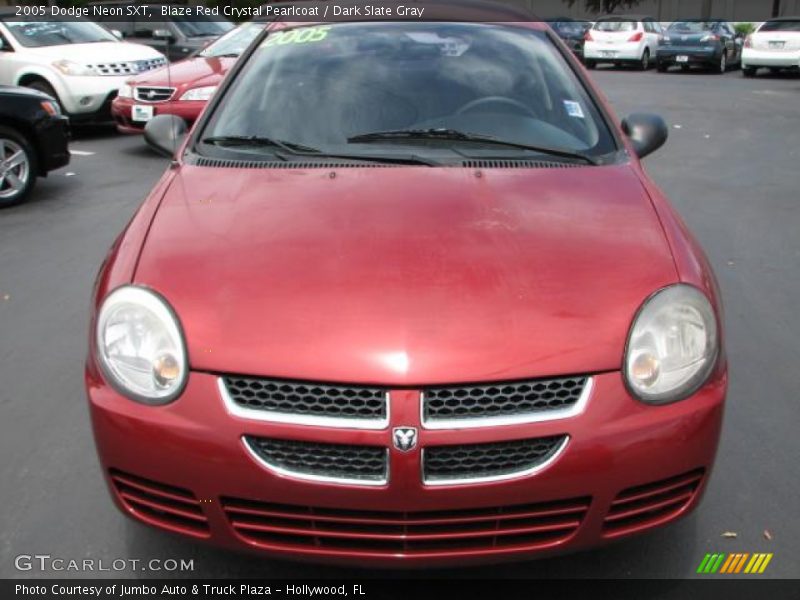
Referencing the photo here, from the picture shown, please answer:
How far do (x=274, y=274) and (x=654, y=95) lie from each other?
14809 mm

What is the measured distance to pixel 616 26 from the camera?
23000mm

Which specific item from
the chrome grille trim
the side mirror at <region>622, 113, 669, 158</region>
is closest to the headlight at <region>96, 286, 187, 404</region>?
the side mirror at <region>622, 113, 669, 158</region>

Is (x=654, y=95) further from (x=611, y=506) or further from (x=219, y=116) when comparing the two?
(x=611, y=506)

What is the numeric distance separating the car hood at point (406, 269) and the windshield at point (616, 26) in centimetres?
2168

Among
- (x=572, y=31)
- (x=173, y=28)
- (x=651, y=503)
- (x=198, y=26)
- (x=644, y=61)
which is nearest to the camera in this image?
(x=651, y=503)

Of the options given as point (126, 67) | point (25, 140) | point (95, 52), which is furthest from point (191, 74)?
point (25, 140)

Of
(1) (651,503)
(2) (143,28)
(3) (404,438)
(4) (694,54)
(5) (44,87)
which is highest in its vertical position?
→ (3) (404,438)

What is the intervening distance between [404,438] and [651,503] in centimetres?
71

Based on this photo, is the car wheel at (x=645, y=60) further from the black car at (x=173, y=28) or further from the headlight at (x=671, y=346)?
the headlight at (x=671, y=346)

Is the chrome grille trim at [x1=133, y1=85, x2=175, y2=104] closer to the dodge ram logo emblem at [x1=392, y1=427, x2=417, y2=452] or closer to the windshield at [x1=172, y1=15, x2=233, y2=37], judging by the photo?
the windshield at [x1=172, y1=15, x2=233, y2=37]

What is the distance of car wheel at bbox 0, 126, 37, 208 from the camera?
23.5 ft

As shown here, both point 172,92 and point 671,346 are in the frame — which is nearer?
point 671,346

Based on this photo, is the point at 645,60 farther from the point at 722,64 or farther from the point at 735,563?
the point at 735,563

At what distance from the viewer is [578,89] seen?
350cm
